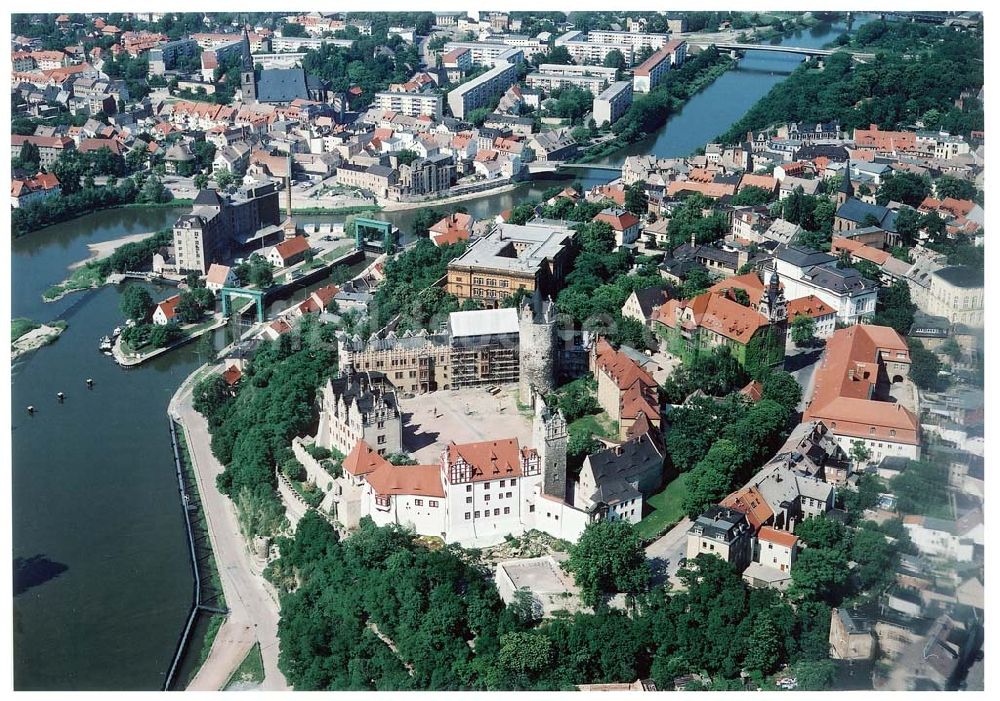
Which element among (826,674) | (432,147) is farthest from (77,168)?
(826,674)

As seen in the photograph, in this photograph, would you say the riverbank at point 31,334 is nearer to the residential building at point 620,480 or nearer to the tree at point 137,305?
the tree at point 137,305

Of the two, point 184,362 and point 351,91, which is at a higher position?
point 351,91

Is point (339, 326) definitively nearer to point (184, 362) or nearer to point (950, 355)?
point (184, 362)

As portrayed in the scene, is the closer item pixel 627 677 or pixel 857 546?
pixel 627 677

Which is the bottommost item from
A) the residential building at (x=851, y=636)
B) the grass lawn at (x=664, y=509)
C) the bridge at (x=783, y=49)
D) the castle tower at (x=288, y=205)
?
the residential building at (x=851, y=636)

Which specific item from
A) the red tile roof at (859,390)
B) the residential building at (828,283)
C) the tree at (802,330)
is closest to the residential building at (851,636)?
the red tile roof at (859,390)

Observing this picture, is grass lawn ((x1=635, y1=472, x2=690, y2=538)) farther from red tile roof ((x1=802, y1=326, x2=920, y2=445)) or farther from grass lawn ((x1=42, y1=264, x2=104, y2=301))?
grass lawn ((x1=42, y1=264, x2=104, y2=301))
